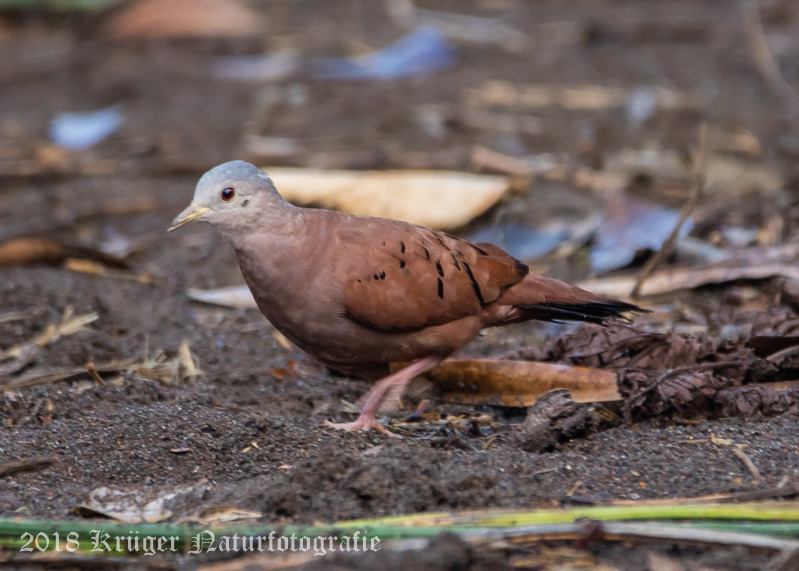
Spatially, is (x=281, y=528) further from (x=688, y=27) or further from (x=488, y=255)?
(x=688, y=27)

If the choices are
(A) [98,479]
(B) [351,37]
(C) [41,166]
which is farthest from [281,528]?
(B) [351,37]

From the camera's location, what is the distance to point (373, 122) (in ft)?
27.4

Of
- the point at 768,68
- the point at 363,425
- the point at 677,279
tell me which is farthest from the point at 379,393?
Result: the point at 768,68

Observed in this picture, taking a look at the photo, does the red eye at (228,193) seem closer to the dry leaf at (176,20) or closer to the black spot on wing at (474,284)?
the black spot on wing at (474,284)

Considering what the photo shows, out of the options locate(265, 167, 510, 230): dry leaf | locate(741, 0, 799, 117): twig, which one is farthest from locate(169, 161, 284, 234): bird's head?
locate(741, 0, 799, 117): twig

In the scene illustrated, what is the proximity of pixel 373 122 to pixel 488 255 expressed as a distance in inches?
181

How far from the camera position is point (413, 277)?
369 centimetres

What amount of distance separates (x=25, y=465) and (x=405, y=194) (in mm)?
3053

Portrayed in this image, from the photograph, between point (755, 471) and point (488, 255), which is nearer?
point (755, 471)

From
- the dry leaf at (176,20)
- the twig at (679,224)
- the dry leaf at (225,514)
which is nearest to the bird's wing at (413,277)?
the twig at (679,224)

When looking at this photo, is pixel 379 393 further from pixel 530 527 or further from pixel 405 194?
pixel 405 194

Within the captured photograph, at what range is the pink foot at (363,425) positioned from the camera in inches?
140

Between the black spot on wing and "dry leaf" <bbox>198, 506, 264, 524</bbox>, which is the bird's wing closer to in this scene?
the black spot on wing

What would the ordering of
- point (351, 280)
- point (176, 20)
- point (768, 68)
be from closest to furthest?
1. point (351, 280)
2. point (768, 68)
3. point (176, 20)
